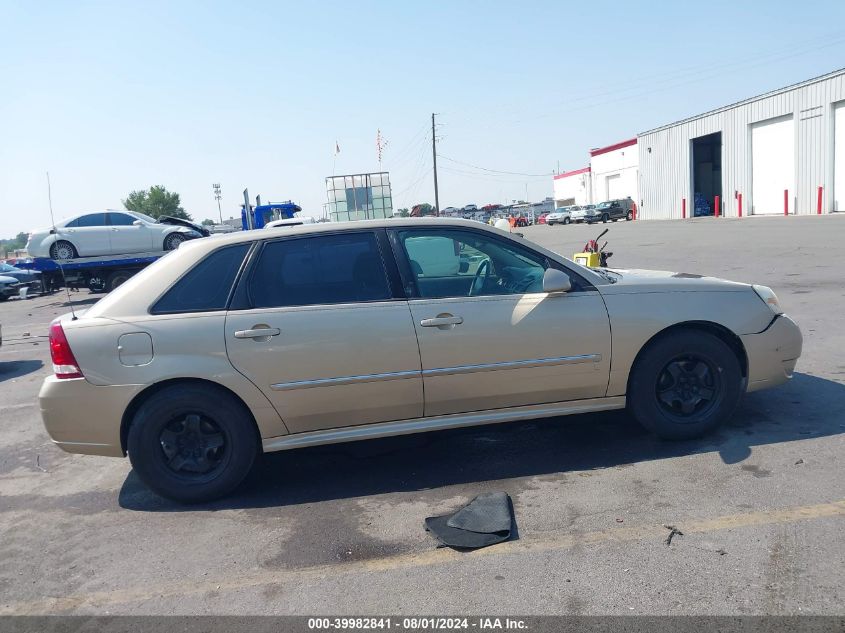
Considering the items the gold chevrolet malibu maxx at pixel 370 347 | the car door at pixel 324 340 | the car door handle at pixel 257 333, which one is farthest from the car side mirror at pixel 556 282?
the car door handle at pixel 257 333

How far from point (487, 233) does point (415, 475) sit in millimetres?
1728

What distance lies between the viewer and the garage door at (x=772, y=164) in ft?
125

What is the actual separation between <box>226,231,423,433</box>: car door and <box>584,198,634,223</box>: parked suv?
50290 mm

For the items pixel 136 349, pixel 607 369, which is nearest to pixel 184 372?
pixel 136 349

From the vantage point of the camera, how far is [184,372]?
4422mm

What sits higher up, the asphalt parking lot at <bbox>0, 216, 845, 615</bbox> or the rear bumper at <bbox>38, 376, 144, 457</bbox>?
the rear bumper at <bbox>38, 376, 144, 457</bbox>

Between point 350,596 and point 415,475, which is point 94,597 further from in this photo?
point 415,475

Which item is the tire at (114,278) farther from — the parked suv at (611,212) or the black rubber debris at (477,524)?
the parked suv at (611,212)

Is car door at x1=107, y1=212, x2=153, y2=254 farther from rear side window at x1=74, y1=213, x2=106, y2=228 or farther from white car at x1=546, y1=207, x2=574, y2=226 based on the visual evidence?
white car at x1=546, y1=207, x2=574, y2=226

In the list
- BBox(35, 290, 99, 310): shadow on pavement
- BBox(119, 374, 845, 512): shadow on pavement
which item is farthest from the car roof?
BBox(35, 290, 99, 310): shadow on pavement

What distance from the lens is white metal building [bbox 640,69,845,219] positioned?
34844 mm

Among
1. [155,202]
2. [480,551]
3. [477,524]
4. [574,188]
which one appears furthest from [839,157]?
[155,202]

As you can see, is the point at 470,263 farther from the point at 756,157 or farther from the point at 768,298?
the point at 756,157

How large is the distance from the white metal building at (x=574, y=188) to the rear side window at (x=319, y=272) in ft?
224
